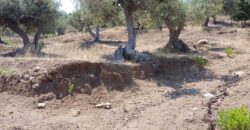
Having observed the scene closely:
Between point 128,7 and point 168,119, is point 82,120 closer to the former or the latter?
point 168,119

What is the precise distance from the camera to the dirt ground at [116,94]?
32.2ft

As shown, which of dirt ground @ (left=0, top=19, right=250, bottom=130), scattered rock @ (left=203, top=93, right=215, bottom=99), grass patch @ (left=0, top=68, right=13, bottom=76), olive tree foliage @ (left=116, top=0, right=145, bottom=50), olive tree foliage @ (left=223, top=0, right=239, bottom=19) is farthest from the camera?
olive tree foliage @ (left=223, top=0, right=239, bottom=19)

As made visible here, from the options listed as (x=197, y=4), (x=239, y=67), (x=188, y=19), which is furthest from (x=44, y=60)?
(x=197, y=4)

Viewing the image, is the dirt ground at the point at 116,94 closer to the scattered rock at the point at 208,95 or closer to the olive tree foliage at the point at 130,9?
the scattered rock at the point at 208,95

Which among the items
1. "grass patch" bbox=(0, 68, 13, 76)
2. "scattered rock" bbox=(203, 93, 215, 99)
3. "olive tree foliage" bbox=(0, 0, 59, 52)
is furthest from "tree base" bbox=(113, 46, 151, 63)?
"olive tree foliage" bbox=(0, 0, 59, 52)

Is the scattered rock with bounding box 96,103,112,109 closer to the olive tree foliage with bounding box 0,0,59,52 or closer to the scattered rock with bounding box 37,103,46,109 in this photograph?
the scattered rock with bounding box 37,103,46,109

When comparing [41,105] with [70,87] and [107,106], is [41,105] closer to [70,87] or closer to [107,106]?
[70,87]

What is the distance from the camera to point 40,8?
21.3 metres

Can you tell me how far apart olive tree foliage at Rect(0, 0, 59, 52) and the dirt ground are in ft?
24.7

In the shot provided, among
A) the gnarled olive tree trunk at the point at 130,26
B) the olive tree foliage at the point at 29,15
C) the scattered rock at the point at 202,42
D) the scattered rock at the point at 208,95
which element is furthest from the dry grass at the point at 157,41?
the scattered rock at the point at 208,95

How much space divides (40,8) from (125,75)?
948cm

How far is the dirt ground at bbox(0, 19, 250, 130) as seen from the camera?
980 centimetres

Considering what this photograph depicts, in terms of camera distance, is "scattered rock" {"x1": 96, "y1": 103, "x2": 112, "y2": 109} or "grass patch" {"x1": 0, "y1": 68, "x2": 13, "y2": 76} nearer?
"scattered rock" {"x1": 96, "y1": 103, "x2": 112, "y2": 109}

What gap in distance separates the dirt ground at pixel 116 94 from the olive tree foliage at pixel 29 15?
297 inches
